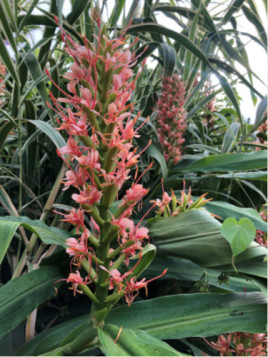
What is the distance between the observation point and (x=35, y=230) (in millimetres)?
401

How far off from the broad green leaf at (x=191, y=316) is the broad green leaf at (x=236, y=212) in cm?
13

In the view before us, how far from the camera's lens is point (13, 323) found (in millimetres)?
383

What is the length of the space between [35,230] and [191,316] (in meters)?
0.21

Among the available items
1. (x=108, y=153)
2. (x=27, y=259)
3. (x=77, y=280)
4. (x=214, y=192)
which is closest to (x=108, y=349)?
(x=77, y=280)

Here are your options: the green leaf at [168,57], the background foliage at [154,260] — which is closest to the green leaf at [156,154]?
the background foliage at [154,260]

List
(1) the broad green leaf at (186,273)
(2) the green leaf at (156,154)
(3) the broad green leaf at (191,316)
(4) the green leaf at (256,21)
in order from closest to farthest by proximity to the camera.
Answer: (3) the broad green leaf at (191,316) < (1) the broad green leaf at (186,273) < (2) the green leaf at (156,154) < (4) the green leaf at (256,21)

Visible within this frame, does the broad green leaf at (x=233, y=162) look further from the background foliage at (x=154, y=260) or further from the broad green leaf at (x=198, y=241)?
the broad green leaf at (x=198, y=241)

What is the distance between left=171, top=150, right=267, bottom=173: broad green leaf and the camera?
60cm

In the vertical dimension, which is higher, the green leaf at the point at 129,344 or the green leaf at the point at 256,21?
the green leaf at the point at 256,21

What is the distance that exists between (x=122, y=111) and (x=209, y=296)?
0.86 feet

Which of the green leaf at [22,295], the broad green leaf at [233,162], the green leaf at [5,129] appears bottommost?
the green leaf at [22,295]

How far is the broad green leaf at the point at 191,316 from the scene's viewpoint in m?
0.39

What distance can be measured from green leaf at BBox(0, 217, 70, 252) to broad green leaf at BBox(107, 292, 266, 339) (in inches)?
4.6

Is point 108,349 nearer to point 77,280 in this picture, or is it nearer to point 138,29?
point 77,280
